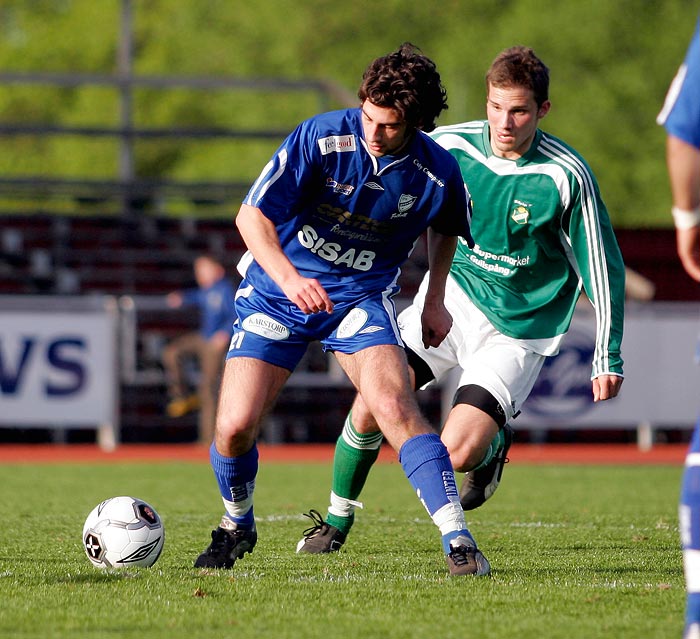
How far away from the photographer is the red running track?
14875mm

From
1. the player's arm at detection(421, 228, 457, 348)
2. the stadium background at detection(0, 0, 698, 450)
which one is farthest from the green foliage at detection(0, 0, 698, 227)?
the player's arm at detection(421, 228, 457, 348)

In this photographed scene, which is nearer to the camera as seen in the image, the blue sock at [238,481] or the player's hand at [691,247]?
the player's hand at [691,247]

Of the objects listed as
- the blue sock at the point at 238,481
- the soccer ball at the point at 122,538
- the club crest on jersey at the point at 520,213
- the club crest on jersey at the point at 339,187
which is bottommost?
the soccer ball at the point at 122,538

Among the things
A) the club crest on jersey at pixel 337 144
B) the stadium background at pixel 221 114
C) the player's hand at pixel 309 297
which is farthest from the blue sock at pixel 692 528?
the stadium background at pixel 221 114

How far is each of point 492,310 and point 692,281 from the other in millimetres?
13992

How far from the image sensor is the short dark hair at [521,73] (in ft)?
19.7

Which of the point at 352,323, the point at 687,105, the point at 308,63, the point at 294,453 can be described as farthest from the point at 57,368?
the point at 308,63

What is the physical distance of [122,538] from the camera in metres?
5.45

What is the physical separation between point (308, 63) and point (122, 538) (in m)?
35.4

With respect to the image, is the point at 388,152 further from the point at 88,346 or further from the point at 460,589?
the point at 88,346

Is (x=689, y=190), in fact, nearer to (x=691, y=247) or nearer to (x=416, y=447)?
(x=691, y=247)

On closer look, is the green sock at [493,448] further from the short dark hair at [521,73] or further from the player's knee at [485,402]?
the short dark hair at [521,73]

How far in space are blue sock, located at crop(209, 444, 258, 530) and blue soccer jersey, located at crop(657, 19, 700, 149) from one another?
253cm

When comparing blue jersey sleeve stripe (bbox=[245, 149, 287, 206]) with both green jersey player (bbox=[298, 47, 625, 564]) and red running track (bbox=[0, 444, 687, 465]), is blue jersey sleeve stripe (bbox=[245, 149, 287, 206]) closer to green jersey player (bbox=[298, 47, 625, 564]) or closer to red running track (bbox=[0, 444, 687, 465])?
green jersey player (bbox=[298, 47, 625, 564])
